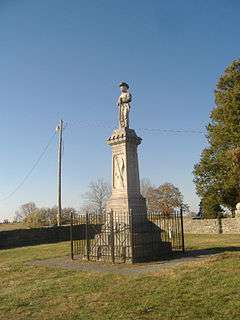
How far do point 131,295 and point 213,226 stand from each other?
2166 cm

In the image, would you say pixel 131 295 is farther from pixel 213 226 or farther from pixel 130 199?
pixel 213 226

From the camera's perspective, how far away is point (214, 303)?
25.1ft

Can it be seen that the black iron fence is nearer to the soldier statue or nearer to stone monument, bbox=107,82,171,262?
stone monument, bbox=107,82,171,262

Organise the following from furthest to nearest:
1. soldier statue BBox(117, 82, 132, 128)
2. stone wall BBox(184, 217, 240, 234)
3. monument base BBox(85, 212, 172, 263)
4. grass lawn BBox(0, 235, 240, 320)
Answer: stone wall BBox(184, 217, 240, 234) → soldier statue BBox(117, 82, 132, 128) → monument base BBox(85, 212, 172, 263) → grass lawn BBox(0, 235, 240, 320)

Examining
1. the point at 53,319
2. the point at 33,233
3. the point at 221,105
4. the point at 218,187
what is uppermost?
the point at 221,105

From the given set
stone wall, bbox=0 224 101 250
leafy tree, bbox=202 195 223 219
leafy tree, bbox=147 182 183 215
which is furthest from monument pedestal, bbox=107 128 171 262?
leafy tree, bbox=147 182 183 215

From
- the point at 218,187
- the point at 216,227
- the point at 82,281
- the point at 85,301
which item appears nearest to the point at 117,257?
the point at 82,281

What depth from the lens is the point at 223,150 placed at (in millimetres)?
32562

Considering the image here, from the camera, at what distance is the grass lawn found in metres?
7.53

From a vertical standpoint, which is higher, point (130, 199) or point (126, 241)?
point (130, 199)

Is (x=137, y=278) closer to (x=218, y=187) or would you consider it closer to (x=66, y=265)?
(x=66, y=265)

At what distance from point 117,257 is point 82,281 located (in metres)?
3.57

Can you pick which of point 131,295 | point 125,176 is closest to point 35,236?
point 125,176

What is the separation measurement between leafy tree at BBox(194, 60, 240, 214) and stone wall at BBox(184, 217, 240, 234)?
9.16 feet
